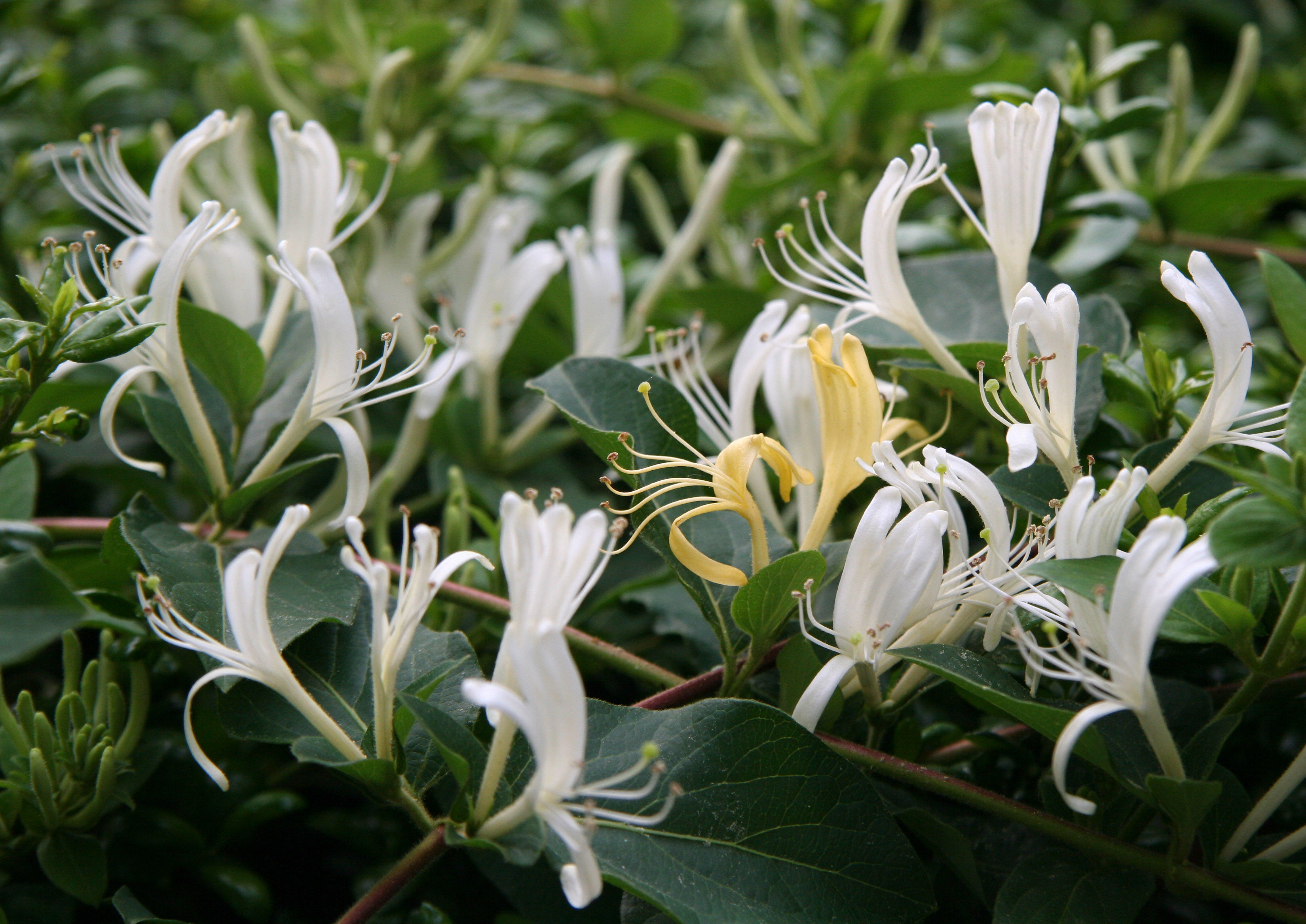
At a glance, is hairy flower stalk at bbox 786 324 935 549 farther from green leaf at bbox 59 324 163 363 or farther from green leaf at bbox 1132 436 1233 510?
green leaf at bbox 59 324 163 363

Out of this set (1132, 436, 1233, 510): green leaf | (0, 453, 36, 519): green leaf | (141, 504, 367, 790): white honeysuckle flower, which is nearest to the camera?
(141, 504, 367, 790): white honeysuckle flower

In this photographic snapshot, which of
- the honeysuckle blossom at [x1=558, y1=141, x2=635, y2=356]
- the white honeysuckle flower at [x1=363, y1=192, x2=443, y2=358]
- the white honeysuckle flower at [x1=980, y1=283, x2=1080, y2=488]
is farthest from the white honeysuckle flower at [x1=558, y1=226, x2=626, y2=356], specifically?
the white honeysuckle flower at [x1=980, y1=283, x2=1080, y2=488]

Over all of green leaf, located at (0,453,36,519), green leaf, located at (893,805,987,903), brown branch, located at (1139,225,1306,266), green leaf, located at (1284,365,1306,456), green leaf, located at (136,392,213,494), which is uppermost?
green leaf, located at (1284,365,1306,456)

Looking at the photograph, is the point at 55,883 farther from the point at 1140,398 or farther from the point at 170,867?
the point at 1140,398

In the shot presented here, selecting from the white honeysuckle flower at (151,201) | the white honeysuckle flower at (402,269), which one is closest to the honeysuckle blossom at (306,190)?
the white honeysuckle flower at (151,201)

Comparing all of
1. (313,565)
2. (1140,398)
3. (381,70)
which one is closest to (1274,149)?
(1140,398)

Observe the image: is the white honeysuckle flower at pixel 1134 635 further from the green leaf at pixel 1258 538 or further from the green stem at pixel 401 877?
the green stem at pixel 401 877

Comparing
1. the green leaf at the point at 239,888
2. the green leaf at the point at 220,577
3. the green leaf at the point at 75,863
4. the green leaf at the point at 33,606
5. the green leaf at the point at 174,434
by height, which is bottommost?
the green leaf at the point at 239,888
